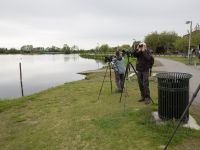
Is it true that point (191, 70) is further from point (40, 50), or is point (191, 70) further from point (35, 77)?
point (40, 50)

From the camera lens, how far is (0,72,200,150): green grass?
17.5 ft

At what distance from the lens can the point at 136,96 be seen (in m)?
9.95

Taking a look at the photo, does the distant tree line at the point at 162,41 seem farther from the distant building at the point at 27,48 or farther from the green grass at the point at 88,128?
the distant building at the point at 27,48

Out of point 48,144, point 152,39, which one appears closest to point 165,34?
point 152,39

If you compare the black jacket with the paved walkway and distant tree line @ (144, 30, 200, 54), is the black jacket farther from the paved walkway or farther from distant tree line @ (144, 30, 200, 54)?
distant tree line @ (144, 30, 200, 54)

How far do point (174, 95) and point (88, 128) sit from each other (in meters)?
2.14

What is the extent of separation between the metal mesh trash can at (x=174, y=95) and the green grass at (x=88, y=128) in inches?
12.7

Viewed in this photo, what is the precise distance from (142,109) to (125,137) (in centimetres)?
210

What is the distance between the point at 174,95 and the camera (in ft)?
19.9

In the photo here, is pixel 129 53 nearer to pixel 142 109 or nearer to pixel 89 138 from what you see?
pixel 142 109

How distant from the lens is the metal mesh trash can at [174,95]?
605 centimetres

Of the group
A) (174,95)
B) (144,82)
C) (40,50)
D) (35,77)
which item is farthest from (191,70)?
(40,50)

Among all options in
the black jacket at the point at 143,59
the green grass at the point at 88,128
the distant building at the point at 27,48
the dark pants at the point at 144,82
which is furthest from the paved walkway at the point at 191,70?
the distant building at the point at 27,48

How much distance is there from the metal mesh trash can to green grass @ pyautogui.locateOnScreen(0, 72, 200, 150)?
0.32m
